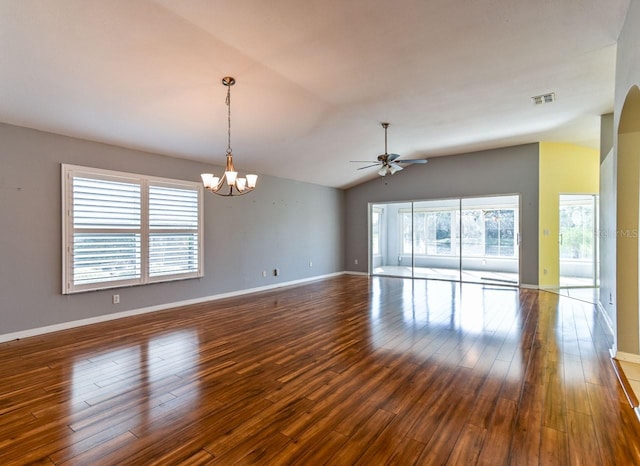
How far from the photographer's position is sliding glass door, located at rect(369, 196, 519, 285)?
27.5 feet

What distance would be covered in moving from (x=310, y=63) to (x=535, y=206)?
619 centimetres

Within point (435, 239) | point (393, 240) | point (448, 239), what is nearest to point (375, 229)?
point (393, 240)

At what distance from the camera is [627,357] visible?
129 inches

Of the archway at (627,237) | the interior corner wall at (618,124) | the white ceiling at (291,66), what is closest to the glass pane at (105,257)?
the white ceiling at (291,66)

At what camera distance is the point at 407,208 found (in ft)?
31.6

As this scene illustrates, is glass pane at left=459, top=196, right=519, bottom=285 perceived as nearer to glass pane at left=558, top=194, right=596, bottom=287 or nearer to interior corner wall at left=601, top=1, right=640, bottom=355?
glass pane at left=558, top=194, right=596, bottom=287

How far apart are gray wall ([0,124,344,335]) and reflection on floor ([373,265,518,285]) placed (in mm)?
2750

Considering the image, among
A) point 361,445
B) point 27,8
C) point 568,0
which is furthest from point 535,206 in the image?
point 27,8

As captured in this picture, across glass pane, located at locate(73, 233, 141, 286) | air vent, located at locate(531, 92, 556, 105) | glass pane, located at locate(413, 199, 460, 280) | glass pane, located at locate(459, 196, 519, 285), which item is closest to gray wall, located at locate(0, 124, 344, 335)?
glass pane, located at locate(73, 233, 141, 286)

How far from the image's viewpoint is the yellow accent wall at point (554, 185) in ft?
23.0

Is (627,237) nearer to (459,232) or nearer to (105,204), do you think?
(459,232)

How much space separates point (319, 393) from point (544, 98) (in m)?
4.99

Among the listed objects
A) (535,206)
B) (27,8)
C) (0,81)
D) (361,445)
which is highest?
(27,8)

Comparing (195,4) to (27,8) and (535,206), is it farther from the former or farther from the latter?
(535,206)
